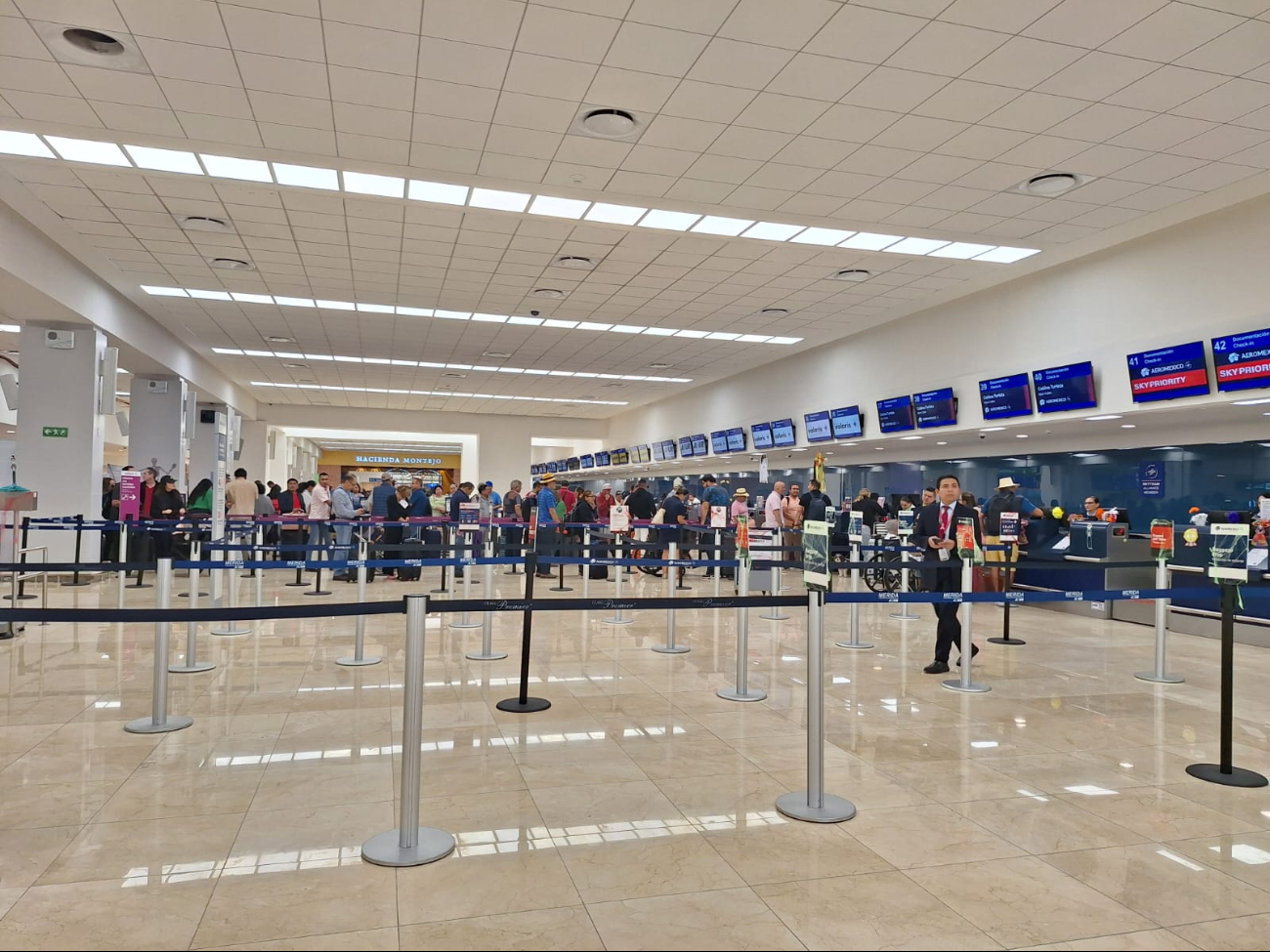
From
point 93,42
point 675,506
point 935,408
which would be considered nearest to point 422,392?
point 675,506

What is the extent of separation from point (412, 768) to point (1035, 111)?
624 cm

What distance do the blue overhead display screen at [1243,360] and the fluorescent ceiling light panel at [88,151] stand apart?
34.5 feet

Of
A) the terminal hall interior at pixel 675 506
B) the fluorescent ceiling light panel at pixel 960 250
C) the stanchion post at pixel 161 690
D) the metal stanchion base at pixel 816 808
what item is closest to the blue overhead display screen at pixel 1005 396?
the terminal hall interior at pixel 675 506

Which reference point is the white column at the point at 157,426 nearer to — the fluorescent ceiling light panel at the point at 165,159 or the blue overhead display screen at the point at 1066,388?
the fluorescent ceiling light panel at the point at 165,159

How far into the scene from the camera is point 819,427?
15.2 m

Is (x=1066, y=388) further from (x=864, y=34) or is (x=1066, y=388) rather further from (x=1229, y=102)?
(x=864, y=34)

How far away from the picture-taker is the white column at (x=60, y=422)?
38.7 feet

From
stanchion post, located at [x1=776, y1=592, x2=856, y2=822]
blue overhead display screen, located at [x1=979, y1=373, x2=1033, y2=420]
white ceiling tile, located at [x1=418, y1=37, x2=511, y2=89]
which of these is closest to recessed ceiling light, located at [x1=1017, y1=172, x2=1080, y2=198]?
blue overhead display screen, located at [x1=979, y1=373, x2=1033, y2=420]

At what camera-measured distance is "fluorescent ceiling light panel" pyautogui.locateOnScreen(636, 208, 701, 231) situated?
8391mm

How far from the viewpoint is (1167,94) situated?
5766 millimetres

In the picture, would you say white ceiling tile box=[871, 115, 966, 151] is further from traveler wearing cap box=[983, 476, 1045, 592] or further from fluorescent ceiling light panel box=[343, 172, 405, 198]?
traveler wearing cap box=[983, 476, 1045, 592]

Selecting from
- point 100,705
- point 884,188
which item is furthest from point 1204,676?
point 100,705

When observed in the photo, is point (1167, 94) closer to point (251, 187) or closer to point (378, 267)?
point (251, 187)

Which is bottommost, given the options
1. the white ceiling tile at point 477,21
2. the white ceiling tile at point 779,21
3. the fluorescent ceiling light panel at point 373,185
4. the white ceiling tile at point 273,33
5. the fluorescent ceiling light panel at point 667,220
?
the white ceiling tile at point 273,33
